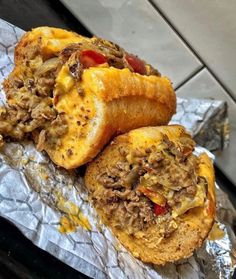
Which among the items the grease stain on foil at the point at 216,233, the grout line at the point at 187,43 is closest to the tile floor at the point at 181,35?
the grout line at the point at 187,43

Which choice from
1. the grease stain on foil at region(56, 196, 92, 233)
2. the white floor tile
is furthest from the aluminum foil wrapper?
the white floor tile

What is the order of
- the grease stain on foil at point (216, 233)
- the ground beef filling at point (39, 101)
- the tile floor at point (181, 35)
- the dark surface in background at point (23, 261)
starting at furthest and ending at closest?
the tile floor at point (181, 35)
the grease stain on foil at point (216, 233)
the ground beef filling at point (39, 101)
the dark surface in background at point (23, 261)

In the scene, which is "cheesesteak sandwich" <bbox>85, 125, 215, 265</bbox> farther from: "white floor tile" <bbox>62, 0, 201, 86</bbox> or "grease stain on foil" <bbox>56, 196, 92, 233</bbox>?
"white floor tile" <bbox>62, 0, 201, 86</bbox>

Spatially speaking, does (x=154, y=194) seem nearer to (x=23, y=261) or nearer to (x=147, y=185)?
(x=147, y=185)

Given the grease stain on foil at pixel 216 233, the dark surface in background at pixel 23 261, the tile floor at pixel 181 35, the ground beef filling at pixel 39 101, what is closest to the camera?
the dark surface in background at pixel 23 261

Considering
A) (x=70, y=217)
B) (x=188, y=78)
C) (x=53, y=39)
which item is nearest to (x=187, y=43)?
(x=188, y=78)

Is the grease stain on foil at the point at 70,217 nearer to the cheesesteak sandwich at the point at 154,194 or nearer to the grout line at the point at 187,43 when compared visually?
the cheesesteak sandwich at the point at 154,194

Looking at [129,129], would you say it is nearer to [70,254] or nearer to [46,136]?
[46,136]
